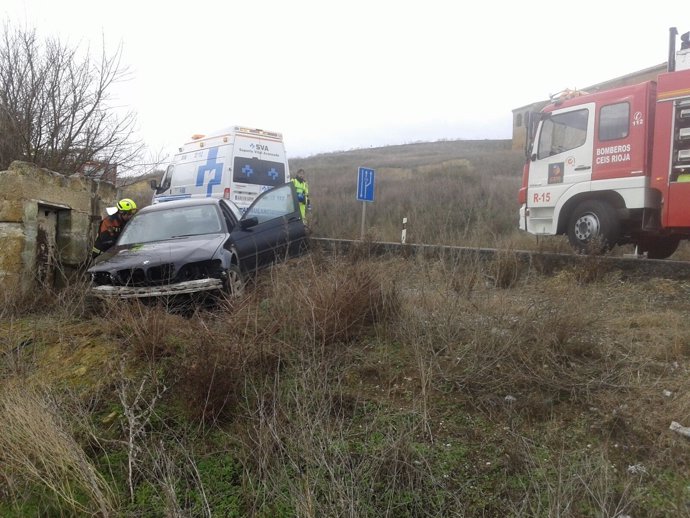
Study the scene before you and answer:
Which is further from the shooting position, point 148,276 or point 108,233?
point 108,233

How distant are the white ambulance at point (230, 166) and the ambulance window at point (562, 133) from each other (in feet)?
18.6

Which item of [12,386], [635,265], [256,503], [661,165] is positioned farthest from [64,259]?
[661,165]

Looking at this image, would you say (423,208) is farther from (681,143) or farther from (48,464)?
(48,464)

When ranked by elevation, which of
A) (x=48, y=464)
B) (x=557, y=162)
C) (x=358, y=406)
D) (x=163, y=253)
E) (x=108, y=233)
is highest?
(x=557, y=162)

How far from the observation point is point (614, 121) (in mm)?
7898

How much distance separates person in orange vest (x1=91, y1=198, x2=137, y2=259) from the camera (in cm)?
683

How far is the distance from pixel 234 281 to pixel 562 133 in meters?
5.93

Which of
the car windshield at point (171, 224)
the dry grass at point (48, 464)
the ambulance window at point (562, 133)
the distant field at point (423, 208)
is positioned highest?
the ambulance window at point (562, 133)

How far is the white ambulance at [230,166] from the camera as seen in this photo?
11.2 metres

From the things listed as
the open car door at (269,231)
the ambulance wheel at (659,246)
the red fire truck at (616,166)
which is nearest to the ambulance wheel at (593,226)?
the red fire truck at (616,166)

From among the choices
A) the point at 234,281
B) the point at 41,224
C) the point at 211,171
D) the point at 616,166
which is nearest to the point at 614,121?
the point at 616,166

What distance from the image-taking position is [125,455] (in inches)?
129

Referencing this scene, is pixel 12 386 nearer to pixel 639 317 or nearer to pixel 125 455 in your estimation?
pixel 125 455

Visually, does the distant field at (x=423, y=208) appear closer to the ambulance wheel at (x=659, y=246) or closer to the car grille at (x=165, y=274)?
the ambulance wheel at (x=659, y=246)
